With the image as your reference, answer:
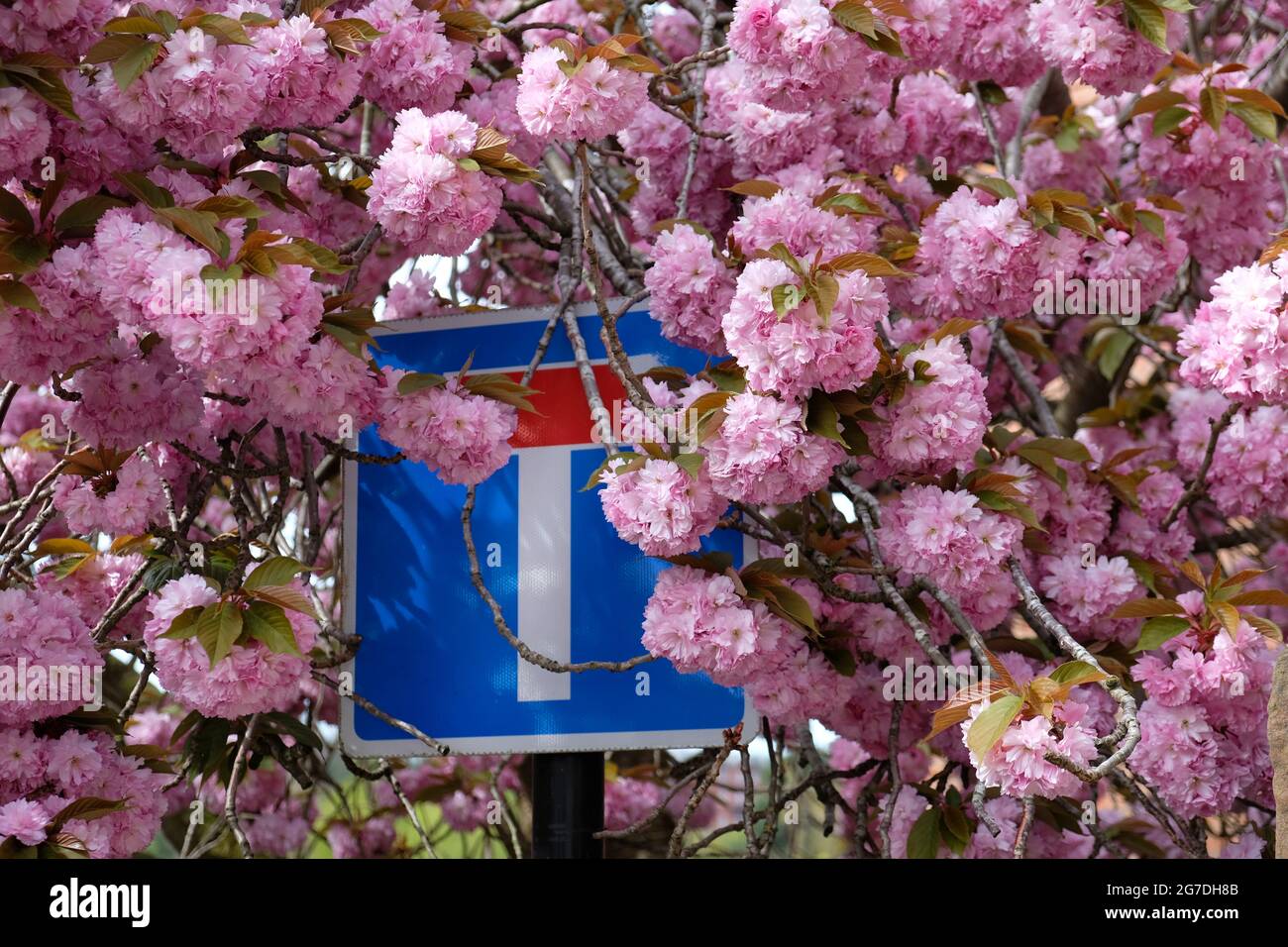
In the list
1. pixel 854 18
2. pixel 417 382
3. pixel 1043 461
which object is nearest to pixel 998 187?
pixel 854 18

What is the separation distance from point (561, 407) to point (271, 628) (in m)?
0.60

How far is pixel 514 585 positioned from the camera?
6.89 feet

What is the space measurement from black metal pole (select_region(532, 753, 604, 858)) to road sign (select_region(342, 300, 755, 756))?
0.05 metres

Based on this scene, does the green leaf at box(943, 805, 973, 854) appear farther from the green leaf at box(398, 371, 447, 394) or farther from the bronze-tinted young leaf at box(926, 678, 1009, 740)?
the green leaf at box(398, 371, 447, 394)

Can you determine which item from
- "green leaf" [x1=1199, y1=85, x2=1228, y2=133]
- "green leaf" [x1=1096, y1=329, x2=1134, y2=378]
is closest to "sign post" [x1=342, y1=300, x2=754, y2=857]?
"green leaf" [x1=1199, y1=85, x2=1228, y2=133]

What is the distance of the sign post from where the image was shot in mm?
2023

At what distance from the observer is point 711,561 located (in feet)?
6.38

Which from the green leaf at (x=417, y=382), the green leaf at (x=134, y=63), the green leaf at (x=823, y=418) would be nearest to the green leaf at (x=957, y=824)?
the green leaf at (x=823, y=418)

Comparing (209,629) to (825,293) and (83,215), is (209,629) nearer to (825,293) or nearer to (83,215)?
(83,215)

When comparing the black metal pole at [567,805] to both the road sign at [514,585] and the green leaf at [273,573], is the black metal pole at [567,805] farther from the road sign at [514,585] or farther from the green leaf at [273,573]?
the green leaf at [273,573]

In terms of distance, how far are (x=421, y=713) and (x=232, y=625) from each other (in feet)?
1.42

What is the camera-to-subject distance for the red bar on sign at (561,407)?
7.01ft

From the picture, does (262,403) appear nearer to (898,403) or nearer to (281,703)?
(281,703)
